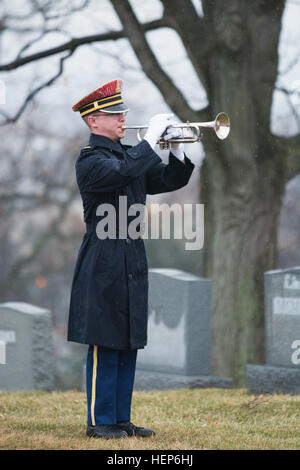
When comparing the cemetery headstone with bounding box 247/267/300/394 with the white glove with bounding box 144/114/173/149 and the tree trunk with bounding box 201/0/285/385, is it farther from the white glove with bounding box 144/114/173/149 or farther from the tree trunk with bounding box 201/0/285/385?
the white glove with bounding box 144/114/173/149

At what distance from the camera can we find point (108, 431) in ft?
15.9

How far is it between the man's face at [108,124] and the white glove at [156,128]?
0.82ft

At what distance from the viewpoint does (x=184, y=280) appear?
30.2 ft

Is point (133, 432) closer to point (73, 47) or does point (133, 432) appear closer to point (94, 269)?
point (94, 269)

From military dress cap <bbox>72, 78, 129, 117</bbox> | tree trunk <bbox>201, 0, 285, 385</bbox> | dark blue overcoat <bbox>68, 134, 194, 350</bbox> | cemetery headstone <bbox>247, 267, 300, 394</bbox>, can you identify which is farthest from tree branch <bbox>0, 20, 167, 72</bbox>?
dark blue overcoat <bbox>68, 134, 194, 350</bbox>

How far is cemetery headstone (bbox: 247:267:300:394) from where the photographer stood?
816 centimetres

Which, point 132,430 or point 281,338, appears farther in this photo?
point 281,338

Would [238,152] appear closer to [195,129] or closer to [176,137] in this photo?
[195,129]

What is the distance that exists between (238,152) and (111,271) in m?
5.22

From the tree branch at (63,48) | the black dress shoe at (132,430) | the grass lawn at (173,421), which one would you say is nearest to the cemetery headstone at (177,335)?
the grass lawn at (173,421)

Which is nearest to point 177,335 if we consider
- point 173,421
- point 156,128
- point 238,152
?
point 238,152

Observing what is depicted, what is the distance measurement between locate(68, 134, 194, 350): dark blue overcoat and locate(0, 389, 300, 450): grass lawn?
1.99 ft
